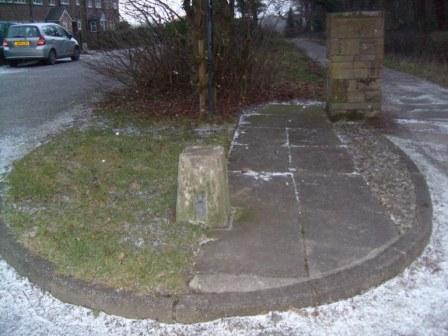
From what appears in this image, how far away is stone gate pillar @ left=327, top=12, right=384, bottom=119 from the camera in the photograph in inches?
304

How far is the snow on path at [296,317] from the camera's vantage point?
122 inches

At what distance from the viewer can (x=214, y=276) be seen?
3.46 metres

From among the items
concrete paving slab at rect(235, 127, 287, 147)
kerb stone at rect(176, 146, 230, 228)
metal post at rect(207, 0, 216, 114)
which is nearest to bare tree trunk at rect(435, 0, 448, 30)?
metal post at rect(207, 0, 216, 114)

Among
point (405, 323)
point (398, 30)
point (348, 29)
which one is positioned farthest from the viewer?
point (398, 30)

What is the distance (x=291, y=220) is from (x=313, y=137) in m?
3.16

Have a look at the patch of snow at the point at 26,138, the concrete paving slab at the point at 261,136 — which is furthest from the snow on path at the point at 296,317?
the concrete paving slab at the point at 261,136

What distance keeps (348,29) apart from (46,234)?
5.53m

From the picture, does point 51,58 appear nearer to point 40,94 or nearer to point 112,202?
point 40,94

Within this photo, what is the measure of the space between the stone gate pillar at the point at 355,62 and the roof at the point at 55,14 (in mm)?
37214

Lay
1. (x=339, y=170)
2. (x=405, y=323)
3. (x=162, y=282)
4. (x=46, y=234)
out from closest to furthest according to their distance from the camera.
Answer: (x=405, y=323) < (x=162, y=282) < (x=46, y=234) < (x=339, y=170)

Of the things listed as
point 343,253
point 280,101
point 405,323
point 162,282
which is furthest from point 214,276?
point 280,101

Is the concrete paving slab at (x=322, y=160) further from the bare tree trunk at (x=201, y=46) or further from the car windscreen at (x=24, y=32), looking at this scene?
the car windscreen at (x=24, y=32)

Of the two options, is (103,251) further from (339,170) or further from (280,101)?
(280,101)

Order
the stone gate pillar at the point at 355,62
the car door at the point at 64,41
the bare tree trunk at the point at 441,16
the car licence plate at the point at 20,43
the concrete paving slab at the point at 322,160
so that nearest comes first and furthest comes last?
1. the concrete paving slab at the point at 322,160
2. the stone gate pillar at the point at 355,62
3. the car licence plate at the point at 20,43
4. the car door at the point at 64,41
5. the bare tree trunk at the point at 441,16
